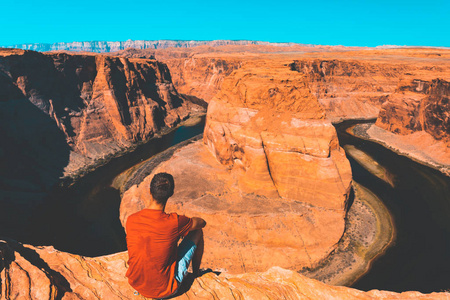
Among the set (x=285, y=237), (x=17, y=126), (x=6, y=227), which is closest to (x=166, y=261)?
(x=285, y=237)

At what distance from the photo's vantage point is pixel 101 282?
5.88 m

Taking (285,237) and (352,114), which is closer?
(285,237)

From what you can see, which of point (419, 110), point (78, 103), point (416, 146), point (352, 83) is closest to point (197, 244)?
point (78, 103)

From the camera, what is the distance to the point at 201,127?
6662 cm

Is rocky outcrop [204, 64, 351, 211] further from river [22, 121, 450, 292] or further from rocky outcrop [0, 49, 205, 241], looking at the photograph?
rocky outcrop [0, 49, 205, 241]

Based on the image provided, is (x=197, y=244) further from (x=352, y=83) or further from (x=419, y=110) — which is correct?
(x=352, y=83)

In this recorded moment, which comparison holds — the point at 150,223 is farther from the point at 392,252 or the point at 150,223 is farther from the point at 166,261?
the point at 392,252

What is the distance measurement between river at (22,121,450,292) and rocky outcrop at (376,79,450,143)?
41.1 feet

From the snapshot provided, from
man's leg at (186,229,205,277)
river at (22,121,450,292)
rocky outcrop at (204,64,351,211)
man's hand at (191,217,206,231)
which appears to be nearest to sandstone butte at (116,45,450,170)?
river at (22,121,450,292)

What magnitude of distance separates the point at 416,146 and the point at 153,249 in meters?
61.3

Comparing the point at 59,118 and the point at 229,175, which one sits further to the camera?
the point at 59,118

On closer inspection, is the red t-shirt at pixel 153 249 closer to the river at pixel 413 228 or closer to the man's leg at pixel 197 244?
the man's leg at pixel 197 244

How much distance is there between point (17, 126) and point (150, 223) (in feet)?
152

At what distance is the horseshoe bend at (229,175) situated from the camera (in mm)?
6770
